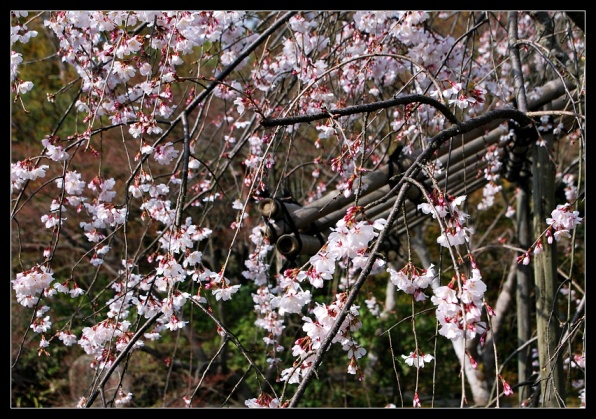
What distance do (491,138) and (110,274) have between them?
3.74 metres

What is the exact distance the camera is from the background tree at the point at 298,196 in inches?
46.5

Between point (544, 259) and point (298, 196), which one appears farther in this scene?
point (298, 196)

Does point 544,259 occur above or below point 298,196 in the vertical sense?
below

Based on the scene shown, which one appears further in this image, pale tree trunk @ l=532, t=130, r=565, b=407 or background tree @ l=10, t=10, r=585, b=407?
pale tree trunk @ l=532, t=130, r=565, b=407

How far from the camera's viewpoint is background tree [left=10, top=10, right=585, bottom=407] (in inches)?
46.5

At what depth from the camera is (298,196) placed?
15.8 ft

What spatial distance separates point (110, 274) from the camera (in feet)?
17.6

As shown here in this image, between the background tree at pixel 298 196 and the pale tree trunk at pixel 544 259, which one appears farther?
the pale tree trunk at pixel 544 259
